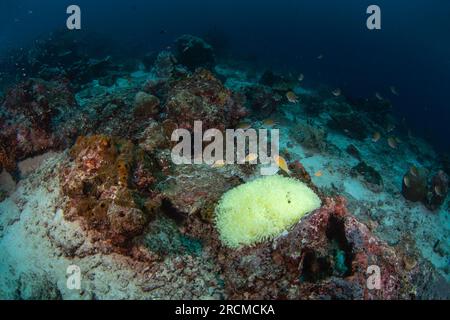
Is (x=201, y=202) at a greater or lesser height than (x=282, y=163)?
lesser

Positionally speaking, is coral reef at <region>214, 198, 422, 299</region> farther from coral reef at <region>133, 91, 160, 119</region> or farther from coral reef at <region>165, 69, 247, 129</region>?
coral reef at <region>133, 91, 160, 119</region>

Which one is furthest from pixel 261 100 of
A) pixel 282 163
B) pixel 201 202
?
pixel 201 202

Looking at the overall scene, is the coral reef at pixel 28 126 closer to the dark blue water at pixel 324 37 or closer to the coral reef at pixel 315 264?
the coral reef at pixel 315 264

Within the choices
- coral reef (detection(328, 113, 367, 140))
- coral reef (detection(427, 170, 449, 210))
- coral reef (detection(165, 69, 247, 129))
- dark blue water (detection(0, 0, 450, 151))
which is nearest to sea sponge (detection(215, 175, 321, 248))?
coral reef (detection(165, 69, 247, 129))

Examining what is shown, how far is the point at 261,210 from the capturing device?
4141mm

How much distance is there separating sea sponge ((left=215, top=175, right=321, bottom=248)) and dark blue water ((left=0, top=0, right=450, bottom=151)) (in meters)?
20.1

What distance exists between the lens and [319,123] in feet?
43.1

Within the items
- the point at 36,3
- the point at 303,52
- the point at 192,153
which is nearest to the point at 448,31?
the point at 303,52

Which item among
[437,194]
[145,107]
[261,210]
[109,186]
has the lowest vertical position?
[437,194]

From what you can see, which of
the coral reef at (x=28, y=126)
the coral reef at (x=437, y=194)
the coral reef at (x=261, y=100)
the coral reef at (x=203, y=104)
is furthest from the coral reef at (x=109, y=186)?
the coral reef at (x=437, y=194)

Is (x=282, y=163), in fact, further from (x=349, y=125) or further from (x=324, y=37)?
(x=324, y=37)

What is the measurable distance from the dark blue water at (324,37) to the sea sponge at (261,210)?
65.8 ft

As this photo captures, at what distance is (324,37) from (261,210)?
54447 mm

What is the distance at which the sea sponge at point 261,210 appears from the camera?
408 cm
